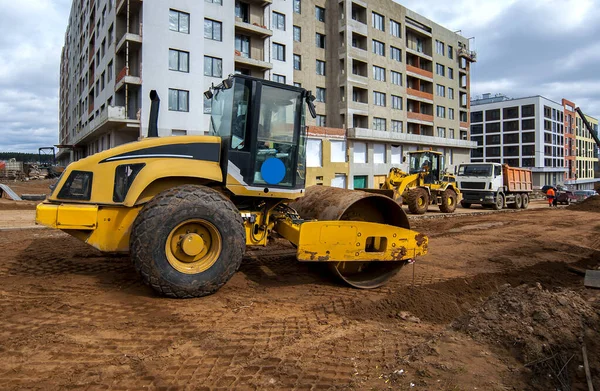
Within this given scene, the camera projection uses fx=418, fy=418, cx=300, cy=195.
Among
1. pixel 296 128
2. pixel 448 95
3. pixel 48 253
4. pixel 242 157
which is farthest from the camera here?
pixel 448 95

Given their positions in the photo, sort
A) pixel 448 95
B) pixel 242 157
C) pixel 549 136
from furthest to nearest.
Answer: pixel 549 136
pixel 448 95
pixel 242 157

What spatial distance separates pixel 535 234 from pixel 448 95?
155ft

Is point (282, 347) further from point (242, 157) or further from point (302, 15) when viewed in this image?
point (302, 15)

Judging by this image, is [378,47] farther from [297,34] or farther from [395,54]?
[297,34]

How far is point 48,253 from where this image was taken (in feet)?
26.4

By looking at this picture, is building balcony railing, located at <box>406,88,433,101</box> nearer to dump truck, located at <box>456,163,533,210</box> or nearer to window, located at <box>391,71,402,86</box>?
window, located at <box>391,71,402,86</box>

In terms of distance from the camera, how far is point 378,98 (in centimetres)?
4547

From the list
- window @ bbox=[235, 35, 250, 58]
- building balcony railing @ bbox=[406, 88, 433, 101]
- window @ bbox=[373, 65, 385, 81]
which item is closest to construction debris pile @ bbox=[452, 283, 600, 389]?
window @ bbox=[235, 35, 250, 58]

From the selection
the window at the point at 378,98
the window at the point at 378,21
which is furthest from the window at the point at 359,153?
the window at the point at 378,21

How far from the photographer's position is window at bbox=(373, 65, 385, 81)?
45.1 m

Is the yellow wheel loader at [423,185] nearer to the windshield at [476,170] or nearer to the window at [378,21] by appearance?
the windshield at [476,170]

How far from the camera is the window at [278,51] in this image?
118 ft

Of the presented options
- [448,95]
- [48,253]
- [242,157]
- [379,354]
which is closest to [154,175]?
[242,157]

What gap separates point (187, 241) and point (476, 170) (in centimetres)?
2341
